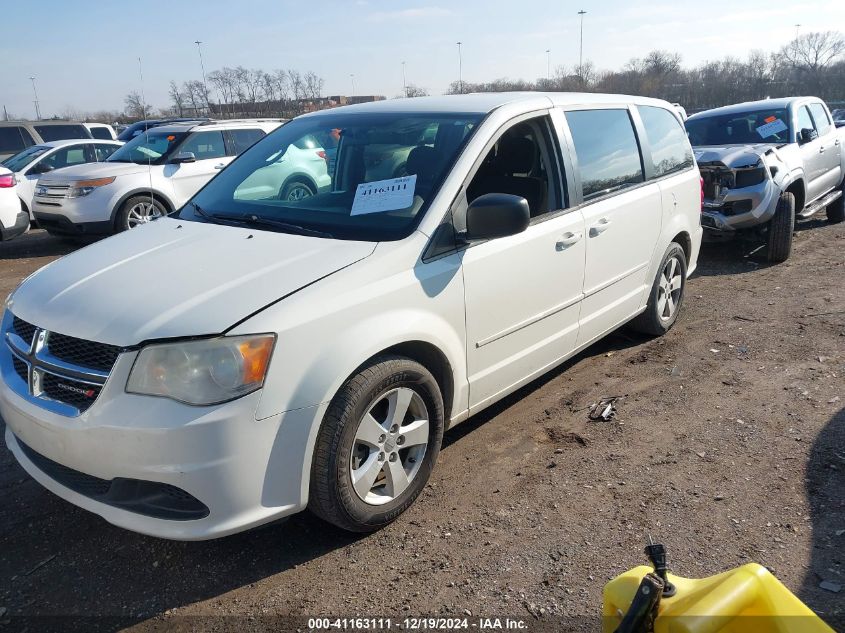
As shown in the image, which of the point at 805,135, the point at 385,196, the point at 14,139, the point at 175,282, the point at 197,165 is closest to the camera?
the point at 175,282

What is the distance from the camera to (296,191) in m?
3.62

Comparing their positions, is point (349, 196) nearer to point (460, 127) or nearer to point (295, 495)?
point (460, 127)

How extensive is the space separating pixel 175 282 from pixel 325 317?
0.69 metres

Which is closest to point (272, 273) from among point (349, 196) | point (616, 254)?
point (349, 196)

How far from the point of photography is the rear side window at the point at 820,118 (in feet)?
29.5

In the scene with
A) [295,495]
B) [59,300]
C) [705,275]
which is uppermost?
[59,300]

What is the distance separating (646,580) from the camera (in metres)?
1.42

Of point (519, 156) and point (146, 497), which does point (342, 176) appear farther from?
point (146, 497)

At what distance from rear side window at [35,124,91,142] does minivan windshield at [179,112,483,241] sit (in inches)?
502

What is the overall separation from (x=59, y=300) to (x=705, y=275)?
6.47 m

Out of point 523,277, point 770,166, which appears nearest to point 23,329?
point 523,277

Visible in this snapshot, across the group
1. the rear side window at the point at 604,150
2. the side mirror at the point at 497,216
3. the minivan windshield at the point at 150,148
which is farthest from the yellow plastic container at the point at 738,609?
the minivan windshield at the point at 150,148

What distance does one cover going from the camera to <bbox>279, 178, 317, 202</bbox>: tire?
11.6 ft

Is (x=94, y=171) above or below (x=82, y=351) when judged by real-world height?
above
